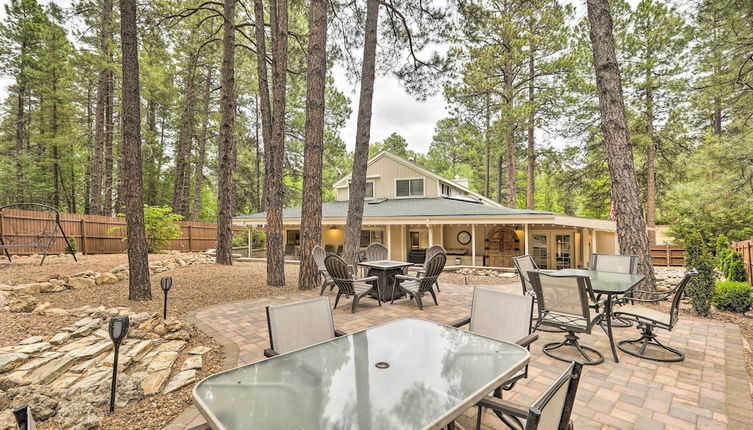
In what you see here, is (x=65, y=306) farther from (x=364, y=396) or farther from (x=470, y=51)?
(x=470, y=51)

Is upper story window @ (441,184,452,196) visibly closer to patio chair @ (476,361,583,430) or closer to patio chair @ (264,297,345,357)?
patio chair @ (264,297,345,357)

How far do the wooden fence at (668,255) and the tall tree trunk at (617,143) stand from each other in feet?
42.6

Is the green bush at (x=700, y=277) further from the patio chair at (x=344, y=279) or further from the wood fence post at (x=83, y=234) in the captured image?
the wood fence post at (x=83, y=234)

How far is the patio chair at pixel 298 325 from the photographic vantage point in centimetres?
237

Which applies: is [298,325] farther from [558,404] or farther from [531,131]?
[531,131]

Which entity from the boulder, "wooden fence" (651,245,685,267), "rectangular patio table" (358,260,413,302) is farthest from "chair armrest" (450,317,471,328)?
"wooden fence" (651,245,685,267)

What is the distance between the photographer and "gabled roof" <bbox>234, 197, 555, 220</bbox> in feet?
38.9

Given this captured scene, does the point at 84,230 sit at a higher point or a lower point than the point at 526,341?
higher

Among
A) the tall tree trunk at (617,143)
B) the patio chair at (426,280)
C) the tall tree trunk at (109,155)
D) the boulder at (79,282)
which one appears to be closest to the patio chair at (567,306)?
the patio chair at (426,280)

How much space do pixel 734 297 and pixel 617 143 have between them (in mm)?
3266

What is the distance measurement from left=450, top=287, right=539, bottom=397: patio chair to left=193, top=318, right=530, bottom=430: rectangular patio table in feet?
1.84

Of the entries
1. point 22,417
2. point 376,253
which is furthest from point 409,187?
point 22,417

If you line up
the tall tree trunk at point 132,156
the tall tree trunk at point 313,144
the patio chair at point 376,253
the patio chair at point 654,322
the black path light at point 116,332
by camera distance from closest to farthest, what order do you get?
the black path light at point 116,332
the patio chair at point 654,322
the tall tree trunk at point 132,156
the tall tree trunk at point 313,144
the patio chair at point 376,253

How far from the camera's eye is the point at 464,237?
48.5 feet
